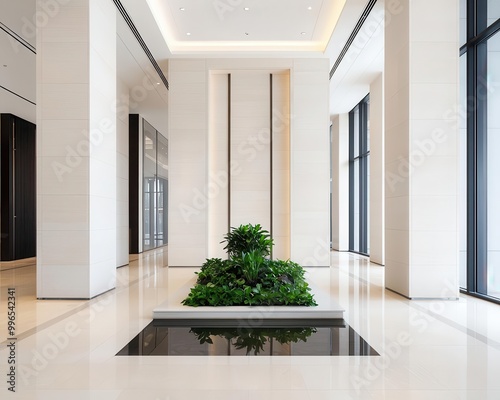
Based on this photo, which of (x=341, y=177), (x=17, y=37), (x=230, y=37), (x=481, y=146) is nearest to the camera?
(x=481, y=146)

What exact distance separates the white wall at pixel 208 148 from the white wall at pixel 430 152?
494cm

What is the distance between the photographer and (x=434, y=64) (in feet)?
25.6

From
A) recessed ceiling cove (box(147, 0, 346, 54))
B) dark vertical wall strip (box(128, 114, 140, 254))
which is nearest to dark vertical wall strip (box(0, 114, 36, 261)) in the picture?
dark vertical wall strip (box(128, 114, 140, 254))

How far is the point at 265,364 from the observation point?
4145 mm

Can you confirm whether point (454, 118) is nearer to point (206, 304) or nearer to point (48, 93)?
point (206, 304)

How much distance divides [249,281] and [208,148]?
645 cm

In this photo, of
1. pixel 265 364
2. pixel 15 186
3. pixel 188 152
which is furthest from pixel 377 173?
pixel 15 186

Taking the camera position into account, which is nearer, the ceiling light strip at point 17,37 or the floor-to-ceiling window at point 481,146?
the floor-to-ceiling window at point 481,146

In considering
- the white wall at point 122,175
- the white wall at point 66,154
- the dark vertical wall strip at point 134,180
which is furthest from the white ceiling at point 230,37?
the dark vertical wall strip at point 134,180

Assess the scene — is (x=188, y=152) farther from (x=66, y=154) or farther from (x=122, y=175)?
(x=66, y=154)

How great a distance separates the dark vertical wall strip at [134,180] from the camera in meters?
17.6

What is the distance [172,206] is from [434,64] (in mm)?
7701

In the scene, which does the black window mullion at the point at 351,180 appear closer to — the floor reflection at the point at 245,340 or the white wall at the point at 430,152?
the white wall at the point at 430,152

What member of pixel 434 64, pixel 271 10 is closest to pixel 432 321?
pixel 434 64
